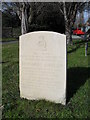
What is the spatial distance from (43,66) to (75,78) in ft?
7.77

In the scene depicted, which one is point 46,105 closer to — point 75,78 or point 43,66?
point 43,66

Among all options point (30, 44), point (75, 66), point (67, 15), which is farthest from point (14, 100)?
point (67, 15)

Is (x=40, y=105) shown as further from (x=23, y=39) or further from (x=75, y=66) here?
(x=75, y=66)

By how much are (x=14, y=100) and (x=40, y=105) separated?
0.68 m

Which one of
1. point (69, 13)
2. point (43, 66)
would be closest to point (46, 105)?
point (43, 66)

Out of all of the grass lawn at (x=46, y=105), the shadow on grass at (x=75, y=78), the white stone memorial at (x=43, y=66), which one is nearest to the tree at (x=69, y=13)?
the shadow on grass at (x=75, y=78)

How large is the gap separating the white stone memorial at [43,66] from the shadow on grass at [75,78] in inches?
23.0

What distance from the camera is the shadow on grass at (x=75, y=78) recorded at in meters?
5.71

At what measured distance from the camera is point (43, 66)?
481cm

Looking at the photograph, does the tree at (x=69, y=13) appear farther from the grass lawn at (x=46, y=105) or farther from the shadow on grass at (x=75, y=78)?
the grass lawn at (x=46, y=105)

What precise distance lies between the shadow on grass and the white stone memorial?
1.91 feet

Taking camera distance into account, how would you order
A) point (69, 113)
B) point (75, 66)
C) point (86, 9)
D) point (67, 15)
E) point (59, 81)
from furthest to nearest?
point (86, 9), point (67, 15), point (75, 66), point (59, 81), point (69, 113)

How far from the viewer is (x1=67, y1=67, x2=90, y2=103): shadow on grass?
5.71 m

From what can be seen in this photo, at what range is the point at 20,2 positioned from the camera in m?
15.4
